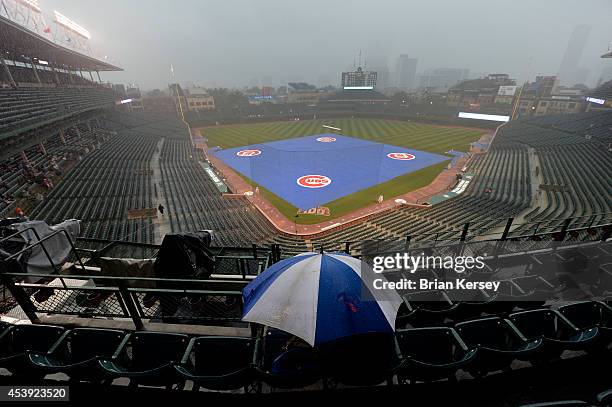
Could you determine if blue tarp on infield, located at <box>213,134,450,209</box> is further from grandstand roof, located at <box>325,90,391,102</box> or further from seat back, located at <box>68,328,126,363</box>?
grandstand roof, located at <box>325,90,391,102</box>

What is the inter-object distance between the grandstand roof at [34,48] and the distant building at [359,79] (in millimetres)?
73631

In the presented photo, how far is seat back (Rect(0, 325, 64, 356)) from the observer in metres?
4.06

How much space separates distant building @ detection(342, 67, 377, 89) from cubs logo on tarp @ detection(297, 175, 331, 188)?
2970 inches

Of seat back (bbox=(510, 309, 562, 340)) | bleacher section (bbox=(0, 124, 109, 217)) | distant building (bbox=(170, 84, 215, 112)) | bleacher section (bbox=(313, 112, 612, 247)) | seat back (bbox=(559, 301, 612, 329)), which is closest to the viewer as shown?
seat back (bbox=(510, 309, 562, 340))

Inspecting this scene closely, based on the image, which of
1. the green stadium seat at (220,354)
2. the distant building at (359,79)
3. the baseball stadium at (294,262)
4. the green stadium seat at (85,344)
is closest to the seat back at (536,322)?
the baseball stadium at (294,262)

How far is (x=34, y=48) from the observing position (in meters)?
35.0

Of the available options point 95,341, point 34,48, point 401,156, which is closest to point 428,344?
point 95,341

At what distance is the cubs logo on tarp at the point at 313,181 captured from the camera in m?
29.7

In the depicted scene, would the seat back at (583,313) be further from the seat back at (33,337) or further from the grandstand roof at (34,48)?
the grandstand roof at (34,48)

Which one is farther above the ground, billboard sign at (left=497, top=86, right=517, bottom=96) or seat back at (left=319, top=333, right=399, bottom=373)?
billboard sign at (left=497, top=86, right=517, bottom=96)

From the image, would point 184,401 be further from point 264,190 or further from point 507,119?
point 507,119

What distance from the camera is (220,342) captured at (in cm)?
379

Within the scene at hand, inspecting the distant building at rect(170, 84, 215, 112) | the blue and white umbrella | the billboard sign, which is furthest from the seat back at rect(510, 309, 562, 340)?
the billboard sign

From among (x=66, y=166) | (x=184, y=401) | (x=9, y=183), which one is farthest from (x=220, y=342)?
(x=66, y=166)
